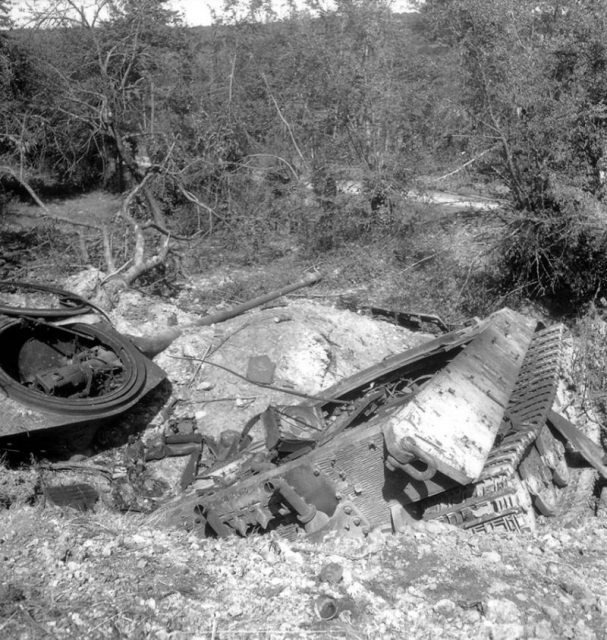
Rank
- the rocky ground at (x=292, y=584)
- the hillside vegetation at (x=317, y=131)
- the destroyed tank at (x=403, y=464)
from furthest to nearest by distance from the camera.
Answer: the hillside vegetation at (x=317, y=131), the destroyed tank at (x=403, y=464), the rocky ground at (x=292, y=584)

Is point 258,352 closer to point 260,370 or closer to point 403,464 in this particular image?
point 260,370

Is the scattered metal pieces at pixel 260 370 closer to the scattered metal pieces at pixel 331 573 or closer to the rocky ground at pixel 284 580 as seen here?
the rocky ground at pixel 284 580

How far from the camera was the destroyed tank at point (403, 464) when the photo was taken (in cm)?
432

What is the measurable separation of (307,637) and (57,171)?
554 inches

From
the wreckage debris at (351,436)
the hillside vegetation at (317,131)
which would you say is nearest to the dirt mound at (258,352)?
the wreckage debris at (351,436)

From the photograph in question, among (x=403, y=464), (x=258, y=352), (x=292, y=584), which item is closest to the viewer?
(x=292, y=584)

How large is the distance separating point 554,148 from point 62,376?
20.9 feet

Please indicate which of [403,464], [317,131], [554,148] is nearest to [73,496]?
[403,464]

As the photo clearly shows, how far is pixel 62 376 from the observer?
6199 mm

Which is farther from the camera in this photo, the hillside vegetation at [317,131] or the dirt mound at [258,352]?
the hillside vegetation at [317,131]

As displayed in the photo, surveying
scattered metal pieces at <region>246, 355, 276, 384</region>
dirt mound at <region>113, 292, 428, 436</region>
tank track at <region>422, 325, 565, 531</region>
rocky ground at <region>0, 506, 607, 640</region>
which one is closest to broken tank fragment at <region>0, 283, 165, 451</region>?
dirt mound at <region>113, 292, 428, 436</region>

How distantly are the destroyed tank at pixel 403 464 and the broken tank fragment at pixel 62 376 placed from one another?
A: 1180 mm

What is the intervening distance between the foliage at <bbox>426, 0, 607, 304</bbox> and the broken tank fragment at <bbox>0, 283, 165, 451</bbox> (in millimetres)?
5033

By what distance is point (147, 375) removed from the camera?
650 cm
